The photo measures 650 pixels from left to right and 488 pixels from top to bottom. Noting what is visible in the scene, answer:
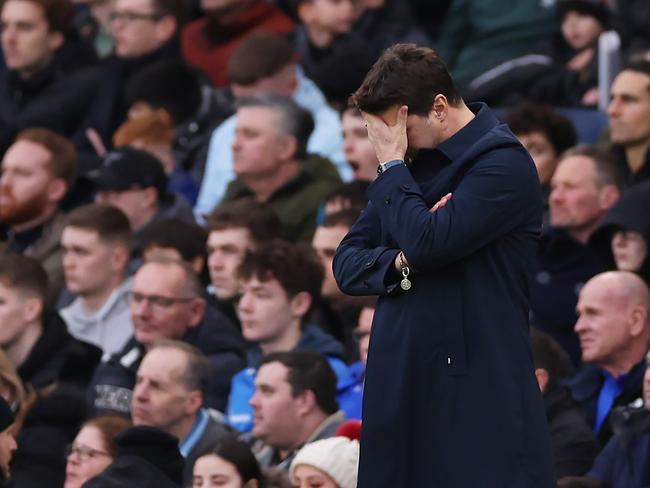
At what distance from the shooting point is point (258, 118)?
1029 centimetres

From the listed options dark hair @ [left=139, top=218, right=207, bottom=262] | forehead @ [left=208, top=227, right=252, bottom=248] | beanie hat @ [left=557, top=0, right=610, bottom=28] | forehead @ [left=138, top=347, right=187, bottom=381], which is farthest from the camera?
beanie hat @ [left=557, top=0, right=610, bottom=28]

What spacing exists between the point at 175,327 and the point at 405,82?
4254mm

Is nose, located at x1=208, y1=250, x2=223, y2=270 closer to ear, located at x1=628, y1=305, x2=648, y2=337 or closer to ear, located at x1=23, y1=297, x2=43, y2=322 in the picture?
ear, located at x1=23, y1=297, x2=43, y2=322

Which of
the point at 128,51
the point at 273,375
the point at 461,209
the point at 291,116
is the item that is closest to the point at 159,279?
the point at 273,375

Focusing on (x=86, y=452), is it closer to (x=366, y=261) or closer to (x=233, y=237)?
(x=233, y=237)

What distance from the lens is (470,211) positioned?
4.88 m

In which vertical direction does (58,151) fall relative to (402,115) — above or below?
below

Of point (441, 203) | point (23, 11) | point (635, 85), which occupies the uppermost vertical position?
point (441, 203)

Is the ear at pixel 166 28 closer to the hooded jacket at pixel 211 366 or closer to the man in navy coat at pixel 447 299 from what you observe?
the hooded jacket at pixel 211 366

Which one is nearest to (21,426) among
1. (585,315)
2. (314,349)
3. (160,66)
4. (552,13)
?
(314,349)

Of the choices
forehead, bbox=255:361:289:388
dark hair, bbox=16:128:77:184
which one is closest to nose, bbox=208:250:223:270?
forehead, bbox=255:361:289:388

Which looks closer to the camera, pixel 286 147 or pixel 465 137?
pixel 465 137

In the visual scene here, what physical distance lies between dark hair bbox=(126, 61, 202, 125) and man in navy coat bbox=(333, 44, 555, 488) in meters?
6.52

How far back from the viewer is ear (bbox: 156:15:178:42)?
1231 cm
